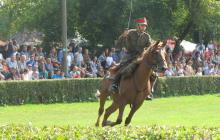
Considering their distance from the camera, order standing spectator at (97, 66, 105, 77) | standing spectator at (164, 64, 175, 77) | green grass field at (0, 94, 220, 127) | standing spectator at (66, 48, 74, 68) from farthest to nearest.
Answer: standing spectator at (164, 64, 175, 77) → standing spectator at (97, 66, 105, 77) → standing spectator at (66, 48, 74, 68) → green grass field at (0, 94, 220, 127)

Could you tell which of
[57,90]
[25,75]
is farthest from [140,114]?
[25,75]

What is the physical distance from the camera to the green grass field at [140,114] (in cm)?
1945

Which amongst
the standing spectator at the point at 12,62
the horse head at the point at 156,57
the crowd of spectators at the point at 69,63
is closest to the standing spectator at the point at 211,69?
the crowd of spectators at the point at 69,63

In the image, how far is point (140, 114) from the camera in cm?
2262

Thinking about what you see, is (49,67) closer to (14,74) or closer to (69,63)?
(69,63)

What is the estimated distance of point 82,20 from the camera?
37.3m

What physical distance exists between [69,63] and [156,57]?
577 inches

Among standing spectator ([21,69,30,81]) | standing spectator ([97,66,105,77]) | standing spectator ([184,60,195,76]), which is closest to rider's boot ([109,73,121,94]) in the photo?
standing spectator ([21,69,30,81])

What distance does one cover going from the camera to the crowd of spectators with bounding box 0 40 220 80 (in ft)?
88.8

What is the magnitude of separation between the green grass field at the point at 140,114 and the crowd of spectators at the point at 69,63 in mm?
2310

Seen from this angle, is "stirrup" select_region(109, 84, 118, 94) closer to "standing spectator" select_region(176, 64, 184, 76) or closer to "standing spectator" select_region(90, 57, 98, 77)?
"standing spectator" select_region(90, 57, 98, 77)

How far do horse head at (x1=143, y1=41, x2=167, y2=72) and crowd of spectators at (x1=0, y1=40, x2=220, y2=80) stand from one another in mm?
9006

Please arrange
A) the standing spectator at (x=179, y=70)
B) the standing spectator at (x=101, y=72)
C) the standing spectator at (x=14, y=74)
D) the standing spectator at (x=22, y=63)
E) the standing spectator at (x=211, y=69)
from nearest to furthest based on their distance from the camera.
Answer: the standing spectator at (x=22, y=63) < the standing spectator at (x=14, y=74) < the standing spectator at (x=101, y=72) < the standing spectator at (x=179, y=70) < the standing spectator at (x=211, y=69)

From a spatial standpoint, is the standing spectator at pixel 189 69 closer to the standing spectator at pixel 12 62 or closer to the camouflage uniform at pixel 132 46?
the standing spectator at pixel 12 62
